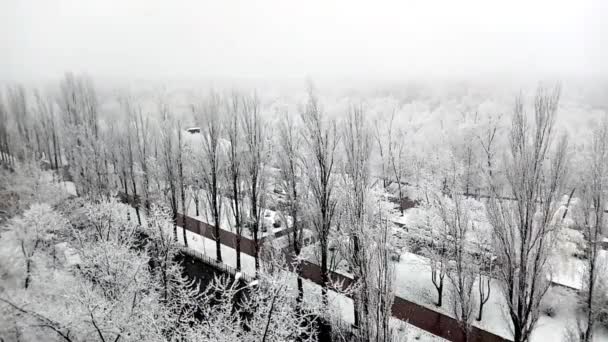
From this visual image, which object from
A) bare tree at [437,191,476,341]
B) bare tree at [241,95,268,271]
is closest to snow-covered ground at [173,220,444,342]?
bare tree at [437,191,476,341]

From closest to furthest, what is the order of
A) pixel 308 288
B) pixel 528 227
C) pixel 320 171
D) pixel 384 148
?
pixel 528 227, pixel 320 171, pixel 308 288, pixel 384 148

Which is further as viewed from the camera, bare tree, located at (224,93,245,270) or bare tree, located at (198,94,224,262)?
bare tree, located at (198,94,224,262)

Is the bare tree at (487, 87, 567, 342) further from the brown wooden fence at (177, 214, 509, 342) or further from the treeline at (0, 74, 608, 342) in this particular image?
the brown wooden fence at (177, 214, 509, 342)

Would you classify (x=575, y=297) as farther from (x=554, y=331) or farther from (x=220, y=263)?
(x=220, y=263)

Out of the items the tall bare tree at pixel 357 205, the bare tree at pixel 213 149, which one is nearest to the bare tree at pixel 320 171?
the tall bare tree at pixel 357 205

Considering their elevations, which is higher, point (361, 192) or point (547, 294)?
point (361, 192)

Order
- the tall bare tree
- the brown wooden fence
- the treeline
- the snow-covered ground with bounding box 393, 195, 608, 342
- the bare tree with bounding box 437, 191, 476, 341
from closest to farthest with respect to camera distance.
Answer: the tall bare tree → the treeline → the bare tree with bounding box 437, 191, 476, 341 → the brown wooden fence → the snow-covered ground with bounding box 393, 195, 608, 342

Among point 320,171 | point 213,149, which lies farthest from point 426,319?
point 213,149

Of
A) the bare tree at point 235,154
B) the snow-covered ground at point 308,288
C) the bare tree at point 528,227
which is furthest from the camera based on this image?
the bare tree at point 235,154

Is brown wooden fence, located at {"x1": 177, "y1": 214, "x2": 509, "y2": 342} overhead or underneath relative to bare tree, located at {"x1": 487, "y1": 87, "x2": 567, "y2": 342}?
underneath

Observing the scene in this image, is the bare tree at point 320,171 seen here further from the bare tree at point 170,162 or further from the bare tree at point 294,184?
the bare tree at point 170,162

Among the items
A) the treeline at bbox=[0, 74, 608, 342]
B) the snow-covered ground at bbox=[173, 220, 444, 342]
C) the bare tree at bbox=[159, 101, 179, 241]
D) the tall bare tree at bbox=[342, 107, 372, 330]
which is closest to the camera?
the tall bare tree at bbox=[342, 107, 372, 330]

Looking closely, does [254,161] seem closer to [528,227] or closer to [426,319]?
[426,319]
